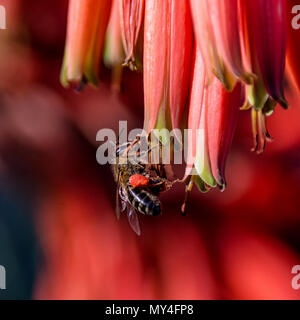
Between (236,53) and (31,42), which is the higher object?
(31,42)

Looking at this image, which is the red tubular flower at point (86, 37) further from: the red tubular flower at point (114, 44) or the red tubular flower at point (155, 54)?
the red tubular flower at point (155, 54)

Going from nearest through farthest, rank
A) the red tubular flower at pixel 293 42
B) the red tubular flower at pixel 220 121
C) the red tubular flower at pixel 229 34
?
the red tubular flower at pixel 229 34
the red tubular flower at pixel 220 121
the red tubular flower at pixel 293 42

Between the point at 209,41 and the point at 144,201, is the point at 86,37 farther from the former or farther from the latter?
the point at 144,201

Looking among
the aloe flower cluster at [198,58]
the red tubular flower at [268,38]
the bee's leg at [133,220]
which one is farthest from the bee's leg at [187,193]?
the red tubular flower at [268,38]
